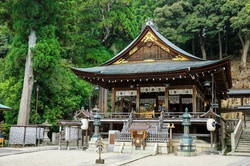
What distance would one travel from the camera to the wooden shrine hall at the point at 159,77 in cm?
1950

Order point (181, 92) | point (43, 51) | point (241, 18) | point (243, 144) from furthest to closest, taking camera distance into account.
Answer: point (241, 18) → point (43, 51) → point (181, 92) → point (243, 144)

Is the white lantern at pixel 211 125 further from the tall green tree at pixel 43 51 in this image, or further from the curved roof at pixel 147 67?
the tall green tree at pixel 43 51

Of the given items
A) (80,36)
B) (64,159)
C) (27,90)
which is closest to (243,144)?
(64,159)

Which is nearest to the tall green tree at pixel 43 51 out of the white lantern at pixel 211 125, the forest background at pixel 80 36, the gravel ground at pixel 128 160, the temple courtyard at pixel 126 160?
the forest background at pixel 80 36

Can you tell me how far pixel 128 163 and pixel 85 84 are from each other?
24019 mm

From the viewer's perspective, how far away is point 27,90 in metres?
25.5

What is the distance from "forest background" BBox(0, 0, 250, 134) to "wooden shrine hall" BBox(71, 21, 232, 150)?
241 inches

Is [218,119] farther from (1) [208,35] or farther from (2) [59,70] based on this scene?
(1) [208,35]

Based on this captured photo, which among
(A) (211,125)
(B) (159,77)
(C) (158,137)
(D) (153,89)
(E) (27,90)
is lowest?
(C) (158,137)

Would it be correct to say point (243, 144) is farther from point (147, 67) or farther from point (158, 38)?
point (158, 38)

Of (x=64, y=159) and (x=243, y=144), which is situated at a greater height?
(x=243, y=144)

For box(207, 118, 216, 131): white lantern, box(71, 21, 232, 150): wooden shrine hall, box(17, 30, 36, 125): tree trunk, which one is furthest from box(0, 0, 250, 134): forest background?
box(207, 118, 216, 131): white lantern

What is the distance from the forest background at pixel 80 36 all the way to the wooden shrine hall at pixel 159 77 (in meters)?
6.12

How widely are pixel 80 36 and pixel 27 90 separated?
13897mm
